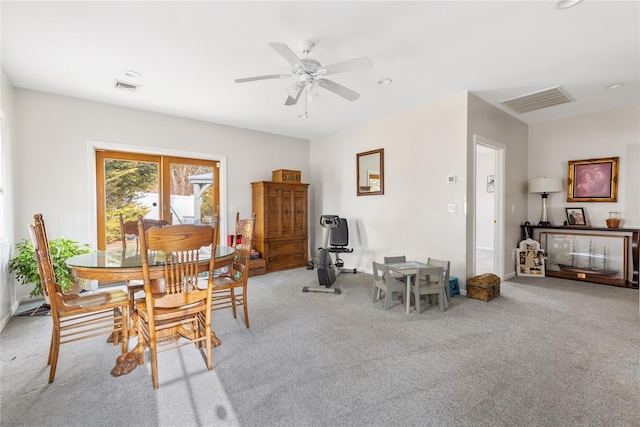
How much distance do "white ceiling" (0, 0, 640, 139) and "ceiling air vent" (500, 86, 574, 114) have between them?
142 millimetres

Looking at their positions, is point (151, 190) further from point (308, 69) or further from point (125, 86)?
point (308, 69)

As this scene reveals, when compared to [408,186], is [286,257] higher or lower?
lower

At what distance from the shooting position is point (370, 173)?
16.8 feet

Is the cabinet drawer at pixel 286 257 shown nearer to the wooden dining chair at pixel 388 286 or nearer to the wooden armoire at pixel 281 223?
the wooden armoire at pixel 281 223

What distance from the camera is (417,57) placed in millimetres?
2924

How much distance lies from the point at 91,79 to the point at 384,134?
398 cm

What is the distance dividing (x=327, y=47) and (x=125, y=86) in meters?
2.54

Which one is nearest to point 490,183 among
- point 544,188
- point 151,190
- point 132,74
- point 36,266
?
point 544,188

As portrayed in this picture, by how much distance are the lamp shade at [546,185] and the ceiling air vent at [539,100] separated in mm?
1194

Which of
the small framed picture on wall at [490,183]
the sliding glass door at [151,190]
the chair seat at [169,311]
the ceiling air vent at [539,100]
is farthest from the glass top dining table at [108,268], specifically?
the small framed picture on wall at [490,183]

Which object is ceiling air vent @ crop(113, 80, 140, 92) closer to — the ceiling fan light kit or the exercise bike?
the ceiling fan light kit

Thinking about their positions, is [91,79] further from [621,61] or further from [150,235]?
[621,61]

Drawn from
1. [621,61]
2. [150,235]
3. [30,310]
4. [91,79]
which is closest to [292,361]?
[150,235]

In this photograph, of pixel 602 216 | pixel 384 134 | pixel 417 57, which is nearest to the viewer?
pixel 417 57
